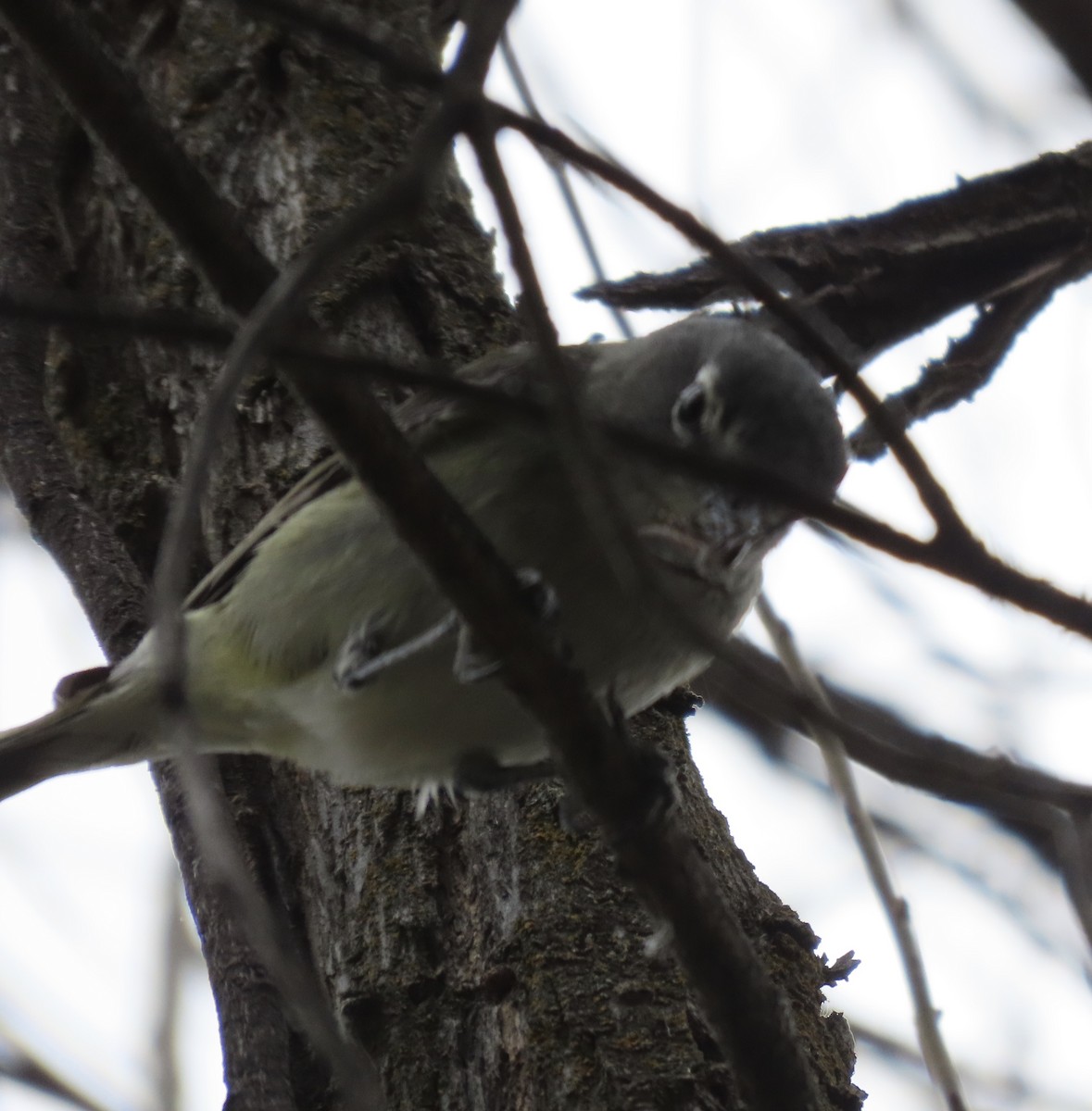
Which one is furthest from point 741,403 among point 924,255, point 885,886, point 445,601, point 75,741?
point 75,741

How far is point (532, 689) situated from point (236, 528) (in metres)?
1.84

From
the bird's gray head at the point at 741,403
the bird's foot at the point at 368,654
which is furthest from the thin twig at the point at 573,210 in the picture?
the bird's foot at the point at 368,654

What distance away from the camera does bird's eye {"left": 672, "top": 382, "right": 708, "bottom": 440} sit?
3.51 m

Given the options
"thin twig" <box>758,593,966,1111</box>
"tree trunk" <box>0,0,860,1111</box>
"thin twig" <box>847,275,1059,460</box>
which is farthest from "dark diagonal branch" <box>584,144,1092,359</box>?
"tree trunk" <box>0,0,860,1111</box>

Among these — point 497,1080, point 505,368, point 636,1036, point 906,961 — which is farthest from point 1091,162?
point 497,1080

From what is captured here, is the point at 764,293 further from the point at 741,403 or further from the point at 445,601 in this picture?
the point at 741,403

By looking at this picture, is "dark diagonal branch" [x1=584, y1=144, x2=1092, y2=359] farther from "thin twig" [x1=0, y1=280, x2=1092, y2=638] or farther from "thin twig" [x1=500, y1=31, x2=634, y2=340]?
"thin twig" [x1=0, y1=280, x2=1092, y2=638]

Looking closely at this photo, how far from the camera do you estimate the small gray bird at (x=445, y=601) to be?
3047mm

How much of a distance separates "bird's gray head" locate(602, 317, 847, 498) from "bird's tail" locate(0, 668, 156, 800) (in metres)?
1.45

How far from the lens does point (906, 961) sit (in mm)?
2389

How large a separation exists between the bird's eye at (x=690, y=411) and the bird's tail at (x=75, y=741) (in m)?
1.49

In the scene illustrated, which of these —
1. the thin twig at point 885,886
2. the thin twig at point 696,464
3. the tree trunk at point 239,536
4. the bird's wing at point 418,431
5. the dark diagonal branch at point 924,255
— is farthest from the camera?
the bird's wing at point 418,431

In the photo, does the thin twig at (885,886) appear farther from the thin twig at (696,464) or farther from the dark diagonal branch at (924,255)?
the dark diagonal branch at (924,255)

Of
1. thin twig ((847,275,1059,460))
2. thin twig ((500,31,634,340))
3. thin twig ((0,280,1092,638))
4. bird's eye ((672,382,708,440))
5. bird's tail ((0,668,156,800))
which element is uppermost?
thin twig ((500,31,634,340))
